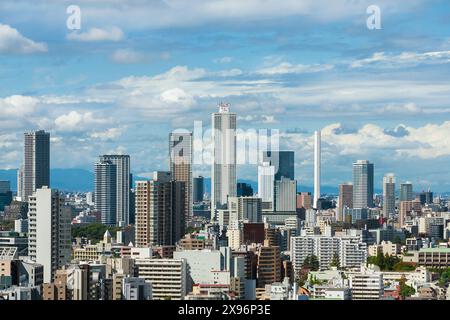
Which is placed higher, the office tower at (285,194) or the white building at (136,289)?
the office tower at (285,194)

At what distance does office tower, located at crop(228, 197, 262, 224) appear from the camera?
6.84 metres

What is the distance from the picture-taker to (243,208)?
24.1 feet

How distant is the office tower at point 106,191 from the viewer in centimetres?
538

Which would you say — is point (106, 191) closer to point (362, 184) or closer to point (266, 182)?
point (266, 182)

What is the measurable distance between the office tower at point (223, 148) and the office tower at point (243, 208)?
0.82m

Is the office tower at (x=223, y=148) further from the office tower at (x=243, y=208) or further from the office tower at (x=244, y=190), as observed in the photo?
the office tower at (x=243, y=208)

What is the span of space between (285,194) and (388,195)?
0.94 meters

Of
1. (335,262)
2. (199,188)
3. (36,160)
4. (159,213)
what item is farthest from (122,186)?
(335,262)

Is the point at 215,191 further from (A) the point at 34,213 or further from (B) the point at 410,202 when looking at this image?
(B) the point at 410,202

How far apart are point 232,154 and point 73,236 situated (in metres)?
1.69

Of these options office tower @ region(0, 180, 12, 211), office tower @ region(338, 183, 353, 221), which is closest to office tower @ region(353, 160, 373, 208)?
office tower @ region(338, 183, 353, 221)

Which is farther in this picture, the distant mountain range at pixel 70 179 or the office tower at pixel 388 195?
the office tower at pixel 388 195

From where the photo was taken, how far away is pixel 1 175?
5.12 meters

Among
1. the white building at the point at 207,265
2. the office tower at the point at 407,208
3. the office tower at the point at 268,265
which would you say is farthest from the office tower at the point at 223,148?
the office tower at the point at 407,208
